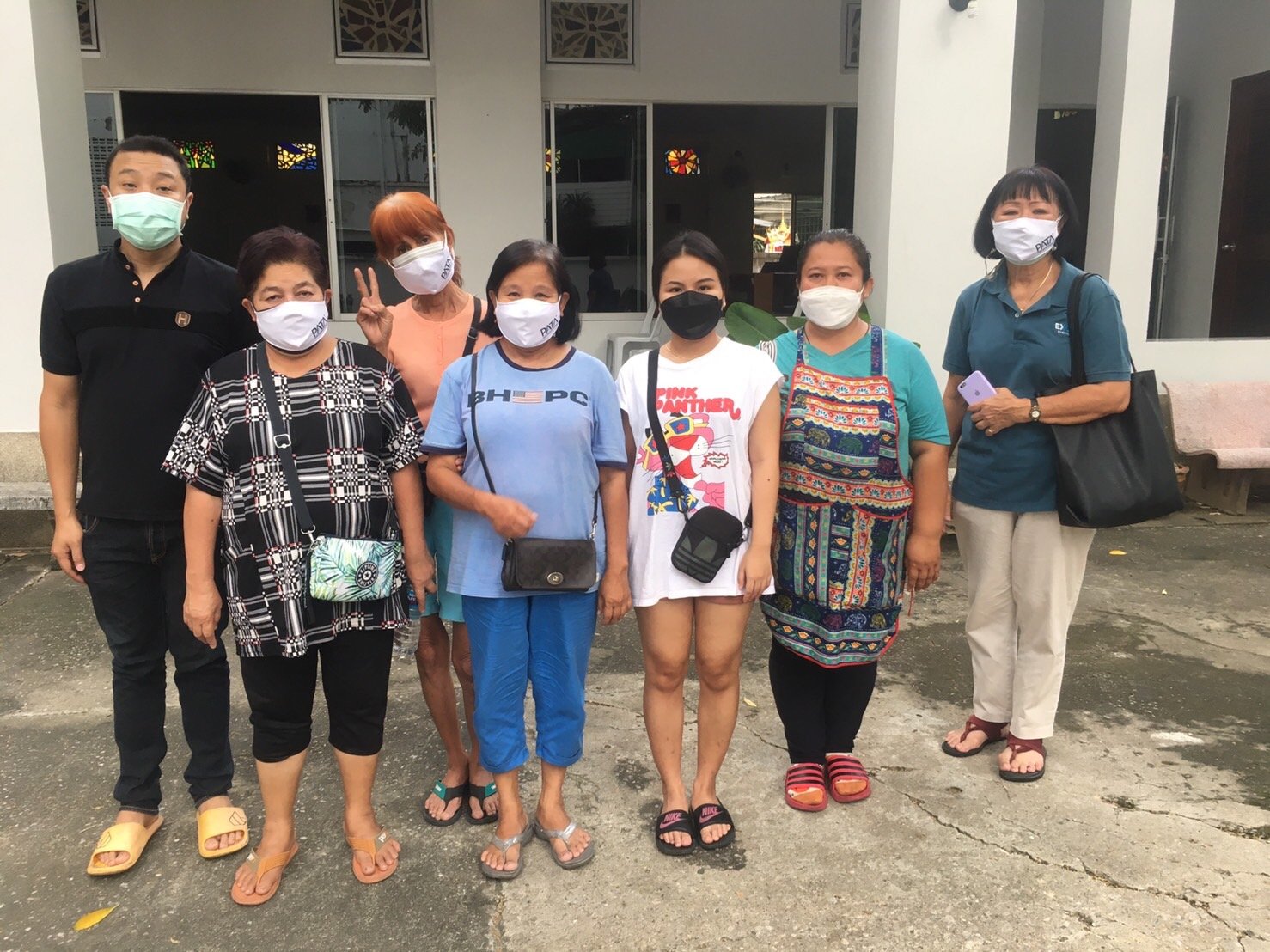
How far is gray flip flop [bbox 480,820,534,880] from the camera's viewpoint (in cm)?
261

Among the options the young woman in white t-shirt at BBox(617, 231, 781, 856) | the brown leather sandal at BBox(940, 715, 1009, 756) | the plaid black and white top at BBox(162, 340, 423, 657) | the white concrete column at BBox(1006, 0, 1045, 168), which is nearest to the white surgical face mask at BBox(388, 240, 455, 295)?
the plaid black and white top at BBox(162, 340, 423, 657)

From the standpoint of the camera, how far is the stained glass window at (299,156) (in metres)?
7.84

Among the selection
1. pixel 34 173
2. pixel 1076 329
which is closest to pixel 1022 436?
pixel 1076 329

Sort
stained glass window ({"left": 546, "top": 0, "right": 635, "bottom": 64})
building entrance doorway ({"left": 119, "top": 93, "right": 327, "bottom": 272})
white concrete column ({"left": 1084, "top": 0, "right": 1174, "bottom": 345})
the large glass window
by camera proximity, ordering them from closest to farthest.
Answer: white concrete column ({"left": 1084, "top": 0, "right": 1174, "bottom": 345}), building entrance doorway ({"left": 119, "top": 93, "right": 327, "bottom": 272}), stained glass window ({"left": 546, "top": 0, "right": 635, "bottom": 64}), the large glass window

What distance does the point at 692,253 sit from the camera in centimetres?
259

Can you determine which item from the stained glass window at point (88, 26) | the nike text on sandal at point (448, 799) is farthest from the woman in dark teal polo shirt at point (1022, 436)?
the stained glass window at point (88, 26)

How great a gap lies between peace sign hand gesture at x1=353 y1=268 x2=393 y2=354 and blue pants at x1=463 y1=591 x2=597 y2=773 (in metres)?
0.77

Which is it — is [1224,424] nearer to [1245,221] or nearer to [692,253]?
[1245,221]

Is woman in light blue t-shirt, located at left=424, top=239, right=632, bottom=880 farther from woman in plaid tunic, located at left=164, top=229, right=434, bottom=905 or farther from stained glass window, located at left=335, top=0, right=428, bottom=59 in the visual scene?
stained glass window, located at left=335, top=0, right=428, bottom=59

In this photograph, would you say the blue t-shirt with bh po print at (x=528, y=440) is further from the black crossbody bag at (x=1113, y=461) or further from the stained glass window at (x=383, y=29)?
the stained glass window at (x=383, y=29)

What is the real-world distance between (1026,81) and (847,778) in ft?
23.3

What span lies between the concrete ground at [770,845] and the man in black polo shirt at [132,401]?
0.86 feet

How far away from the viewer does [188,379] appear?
8.68 ft

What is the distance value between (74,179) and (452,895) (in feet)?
15.9
